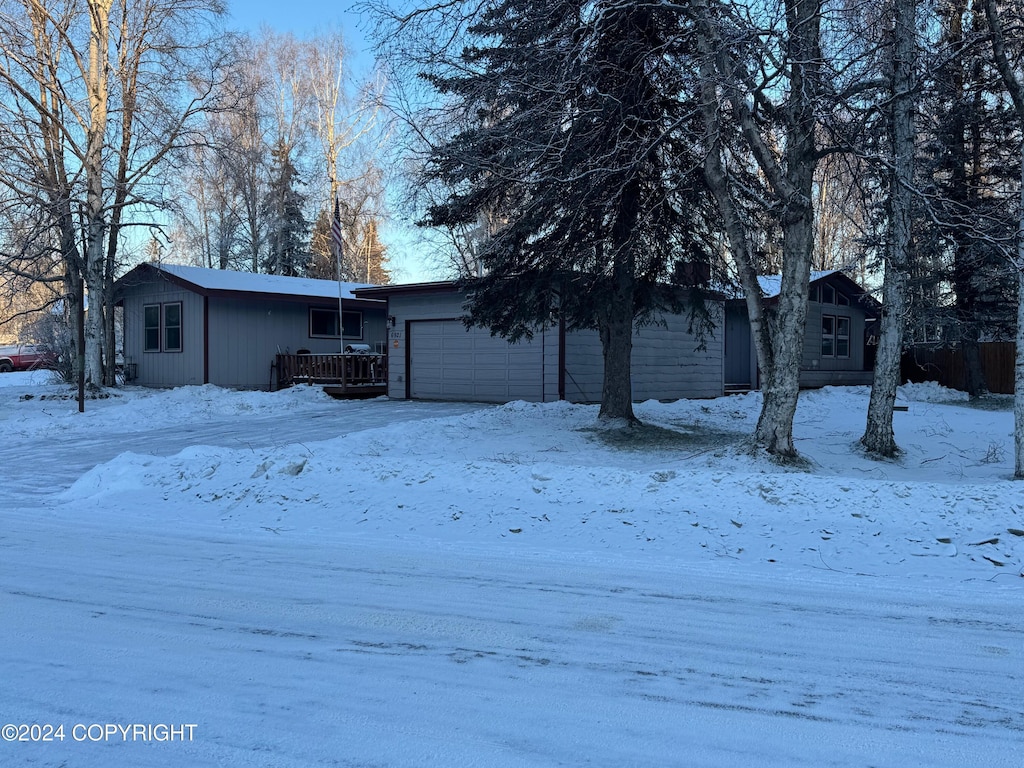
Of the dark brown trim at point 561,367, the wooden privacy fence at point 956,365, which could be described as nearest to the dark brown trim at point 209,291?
the dark brown trim at point 561,367

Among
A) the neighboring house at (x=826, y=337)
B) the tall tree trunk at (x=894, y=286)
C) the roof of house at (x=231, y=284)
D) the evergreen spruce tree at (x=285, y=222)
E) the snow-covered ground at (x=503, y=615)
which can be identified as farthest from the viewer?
the evergreen spruce tree at (x=285, y=222)

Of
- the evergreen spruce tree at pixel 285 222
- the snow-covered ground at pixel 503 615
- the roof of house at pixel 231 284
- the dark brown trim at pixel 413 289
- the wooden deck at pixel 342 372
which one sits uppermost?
the evergreen spruce tree at pixel 285 222

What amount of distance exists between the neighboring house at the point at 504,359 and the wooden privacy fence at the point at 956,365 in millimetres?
8924

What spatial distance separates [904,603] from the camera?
15.8 feet

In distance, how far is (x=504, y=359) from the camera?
738 inches

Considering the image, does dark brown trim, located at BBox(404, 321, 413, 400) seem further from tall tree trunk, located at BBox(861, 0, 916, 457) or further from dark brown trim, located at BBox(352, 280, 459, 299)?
tall tree trunk, located at BBox(861, 0, 916, 457)

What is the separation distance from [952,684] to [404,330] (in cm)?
1776

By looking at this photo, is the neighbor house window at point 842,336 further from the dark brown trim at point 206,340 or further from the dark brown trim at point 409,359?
the dark brown trim at point 206,340

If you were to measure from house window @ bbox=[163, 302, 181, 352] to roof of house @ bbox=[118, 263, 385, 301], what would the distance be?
111 cm

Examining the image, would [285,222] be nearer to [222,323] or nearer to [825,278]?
[222,323]

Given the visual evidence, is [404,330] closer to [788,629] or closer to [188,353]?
[188,353]

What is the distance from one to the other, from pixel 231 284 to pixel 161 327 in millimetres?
3009

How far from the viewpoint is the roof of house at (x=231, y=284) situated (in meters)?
21.8

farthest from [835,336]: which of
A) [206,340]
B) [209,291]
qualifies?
[206,340]
